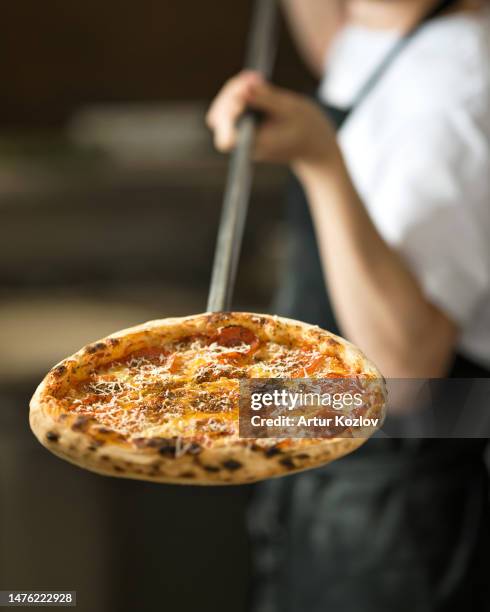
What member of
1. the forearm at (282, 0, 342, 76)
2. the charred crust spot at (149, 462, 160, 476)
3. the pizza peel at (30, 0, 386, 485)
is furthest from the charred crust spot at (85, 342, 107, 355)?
the forearm at (282, 0, 342, 76)

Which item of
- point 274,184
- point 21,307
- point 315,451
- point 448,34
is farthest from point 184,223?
point 315,451

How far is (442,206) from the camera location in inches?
39.7

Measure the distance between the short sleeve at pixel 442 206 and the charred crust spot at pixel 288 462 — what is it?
0.59 m

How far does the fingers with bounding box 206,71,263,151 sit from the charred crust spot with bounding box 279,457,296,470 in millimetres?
529

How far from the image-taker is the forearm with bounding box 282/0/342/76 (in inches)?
60.7

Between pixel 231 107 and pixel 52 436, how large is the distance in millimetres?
549

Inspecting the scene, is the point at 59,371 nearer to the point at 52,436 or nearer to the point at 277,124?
the point at 52,436

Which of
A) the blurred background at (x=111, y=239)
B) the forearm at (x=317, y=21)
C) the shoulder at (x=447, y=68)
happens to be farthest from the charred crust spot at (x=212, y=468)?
the blurred background at (x=111, y=239)

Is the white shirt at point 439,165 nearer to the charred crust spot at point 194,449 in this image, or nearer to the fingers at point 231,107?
the fingers at point 231,107

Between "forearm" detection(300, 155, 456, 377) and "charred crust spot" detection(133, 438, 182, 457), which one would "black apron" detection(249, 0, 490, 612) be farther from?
"charred crust spot" detection(133, 438, 182, 457)

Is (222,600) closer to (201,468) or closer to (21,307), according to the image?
(21,307)

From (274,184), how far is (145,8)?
0.55 meters

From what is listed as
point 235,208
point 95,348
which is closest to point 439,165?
point 235,208

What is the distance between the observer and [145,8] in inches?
89.6
